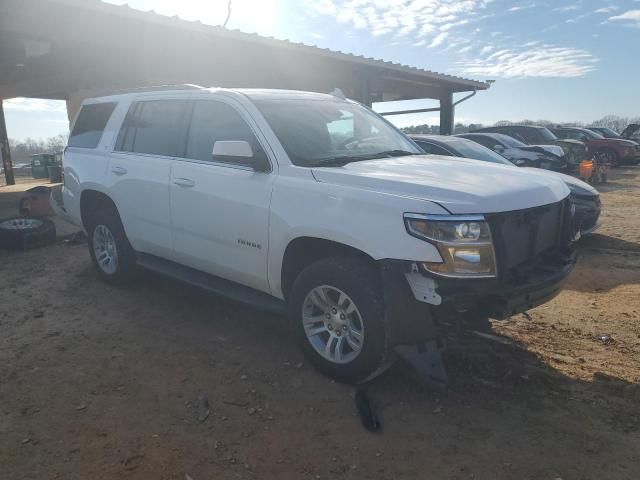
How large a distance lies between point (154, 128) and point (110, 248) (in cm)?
151

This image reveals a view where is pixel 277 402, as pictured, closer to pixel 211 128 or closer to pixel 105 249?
pixel 211 128

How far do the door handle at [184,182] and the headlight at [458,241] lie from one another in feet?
6.70

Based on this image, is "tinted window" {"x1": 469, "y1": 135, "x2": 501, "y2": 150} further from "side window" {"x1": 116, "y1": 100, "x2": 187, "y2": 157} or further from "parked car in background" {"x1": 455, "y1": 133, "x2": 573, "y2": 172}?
"side window" {"x1": 116, "y1": 100, "x2": 187, "y2": 157}

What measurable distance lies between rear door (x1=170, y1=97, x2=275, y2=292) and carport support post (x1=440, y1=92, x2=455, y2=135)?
1658 cm

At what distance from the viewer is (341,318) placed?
11.3ft

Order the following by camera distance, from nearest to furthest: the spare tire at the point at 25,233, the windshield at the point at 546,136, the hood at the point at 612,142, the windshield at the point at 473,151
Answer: the spare tire at the point at 25,233, the windshield at the point at 473,151, the windshield at the point at 546,136, the hood at the point at 612,142

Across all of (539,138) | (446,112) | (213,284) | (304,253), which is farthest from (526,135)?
(304,253)

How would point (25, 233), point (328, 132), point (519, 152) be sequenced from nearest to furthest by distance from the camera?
point (328, 132)
point (25, 233)
point (519, 152)

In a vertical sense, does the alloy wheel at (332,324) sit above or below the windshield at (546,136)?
below

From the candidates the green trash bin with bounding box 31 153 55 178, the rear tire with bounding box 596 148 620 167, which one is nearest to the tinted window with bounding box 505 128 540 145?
the rear tire with bounding box 596 148 620 167

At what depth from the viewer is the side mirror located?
3621mm

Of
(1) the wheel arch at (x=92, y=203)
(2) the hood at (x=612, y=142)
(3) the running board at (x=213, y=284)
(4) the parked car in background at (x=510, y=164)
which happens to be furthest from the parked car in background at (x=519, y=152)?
(3) the running board at (x=213, y=284)

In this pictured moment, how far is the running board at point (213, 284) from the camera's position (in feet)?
12.7

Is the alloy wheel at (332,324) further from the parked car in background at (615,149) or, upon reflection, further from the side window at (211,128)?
the parked car in background at (615,149)
